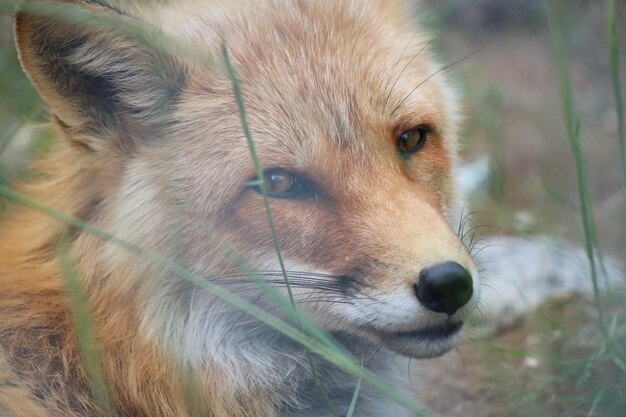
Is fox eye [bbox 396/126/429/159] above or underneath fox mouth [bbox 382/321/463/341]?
above

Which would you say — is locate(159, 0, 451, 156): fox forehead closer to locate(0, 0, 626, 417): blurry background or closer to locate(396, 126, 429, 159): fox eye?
locate(396, 126, 429, 159): fox eye

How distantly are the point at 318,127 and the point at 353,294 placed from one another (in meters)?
0.58

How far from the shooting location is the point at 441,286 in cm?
213

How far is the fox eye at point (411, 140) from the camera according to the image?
2.71 metres

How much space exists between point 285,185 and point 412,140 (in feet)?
1.82

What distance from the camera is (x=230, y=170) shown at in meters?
2.52

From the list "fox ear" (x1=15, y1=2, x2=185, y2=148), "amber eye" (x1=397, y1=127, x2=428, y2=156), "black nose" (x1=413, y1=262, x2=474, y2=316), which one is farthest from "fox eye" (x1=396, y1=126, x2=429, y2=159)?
"fox ear" (x1=15, y1=2, x2=185, y2=148)

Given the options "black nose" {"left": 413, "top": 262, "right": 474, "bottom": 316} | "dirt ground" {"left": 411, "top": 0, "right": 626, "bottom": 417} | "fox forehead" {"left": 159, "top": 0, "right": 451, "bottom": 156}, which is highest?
"fox forehead" {"left": 159, "top": 0, "right": 451, "bottom": 156}

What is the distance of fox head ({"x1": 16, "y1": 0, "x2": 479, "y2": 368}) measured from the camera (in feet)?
7.62

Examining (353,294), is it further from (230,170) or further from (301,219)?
(230,170)

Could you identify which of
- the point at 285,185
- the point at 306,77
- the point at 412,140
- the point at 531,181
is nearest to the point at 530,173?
the point at 531,181

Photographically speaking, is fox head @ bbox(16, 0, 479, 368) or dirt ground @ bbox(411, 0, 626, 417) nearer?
fox head @ bbox(16, 0, 479, 368)

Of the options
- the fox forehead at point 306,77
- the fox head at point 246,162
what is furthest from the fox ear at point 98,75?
the fox forehead at point 306,77

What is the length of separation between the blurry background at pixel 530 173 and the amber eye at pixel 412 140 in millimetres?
503
